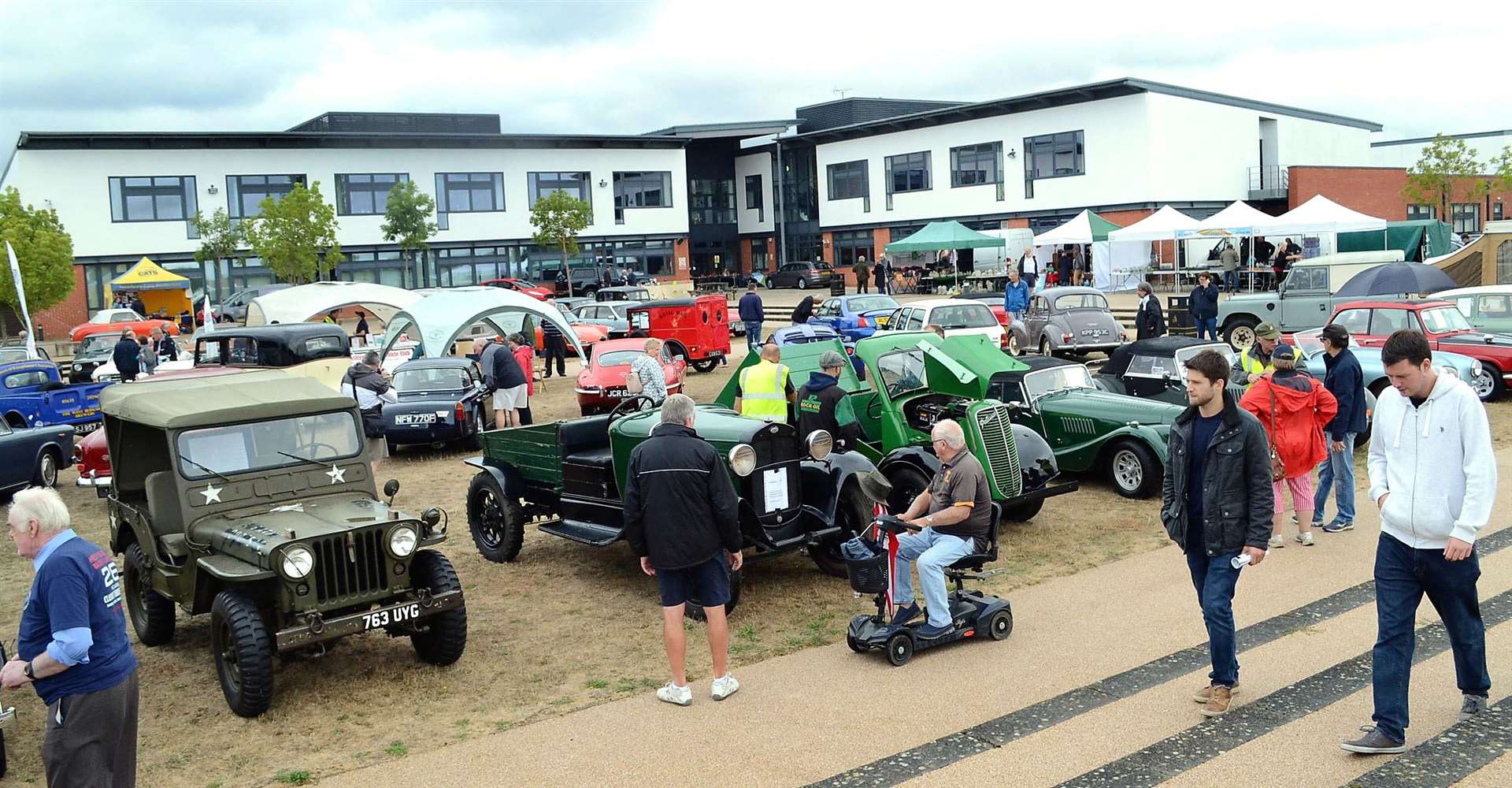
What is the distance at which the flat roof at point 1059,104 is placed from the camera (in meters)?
45.8

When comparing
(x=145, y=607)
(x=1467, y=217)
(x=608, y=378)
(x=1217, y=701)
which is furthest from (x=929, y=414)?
(x=1467, y=217)

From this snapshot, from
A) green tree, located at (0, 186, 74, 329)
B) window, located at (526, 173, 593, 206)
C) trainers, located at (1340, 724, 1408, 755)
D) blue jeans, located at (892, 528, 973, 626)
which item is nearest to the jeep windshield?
blue jeans, located at (892, 528, 973, 626)

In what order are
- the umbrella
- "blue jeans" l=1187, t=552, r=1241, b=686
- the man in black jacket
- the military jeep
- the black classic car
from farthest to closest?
the umbrella < the black classic car < the military jeep < the man in black jacket < "blue jeans" l=1187, t=552, r=1241, b=686

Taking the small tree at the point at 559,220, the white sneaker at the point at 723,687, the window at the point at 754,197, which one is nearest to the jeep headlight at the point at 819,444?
the white sneaker at the point at 723,687

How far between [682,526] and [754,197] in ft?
202

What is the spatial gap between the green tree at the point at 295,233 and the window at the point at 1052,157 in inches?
1151

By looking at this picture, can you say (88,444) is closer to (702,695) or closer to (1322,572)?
(702,695)

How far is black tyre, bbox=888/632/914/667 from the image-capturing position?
7.41m

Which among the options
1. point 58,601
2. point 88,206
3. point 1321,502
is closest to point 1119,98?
point 1321,502

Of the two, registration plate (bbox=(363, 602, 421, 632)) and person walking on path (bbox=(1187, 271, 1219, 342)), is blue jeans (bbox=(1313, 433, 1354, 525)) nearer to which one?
registration plate (bbox=(363, 602, 421, 632))

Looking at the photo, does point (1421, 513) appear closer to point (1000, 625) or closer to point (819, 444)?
point (1000, 625)

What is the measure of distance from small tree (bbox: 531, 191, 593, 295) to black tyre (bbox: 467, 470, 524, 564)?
4283cm

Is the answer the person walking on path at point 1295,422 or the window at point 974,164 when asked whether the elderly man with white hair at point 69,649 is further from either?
the window at point 974,164

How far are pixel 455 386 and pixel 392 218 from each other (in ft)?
117
